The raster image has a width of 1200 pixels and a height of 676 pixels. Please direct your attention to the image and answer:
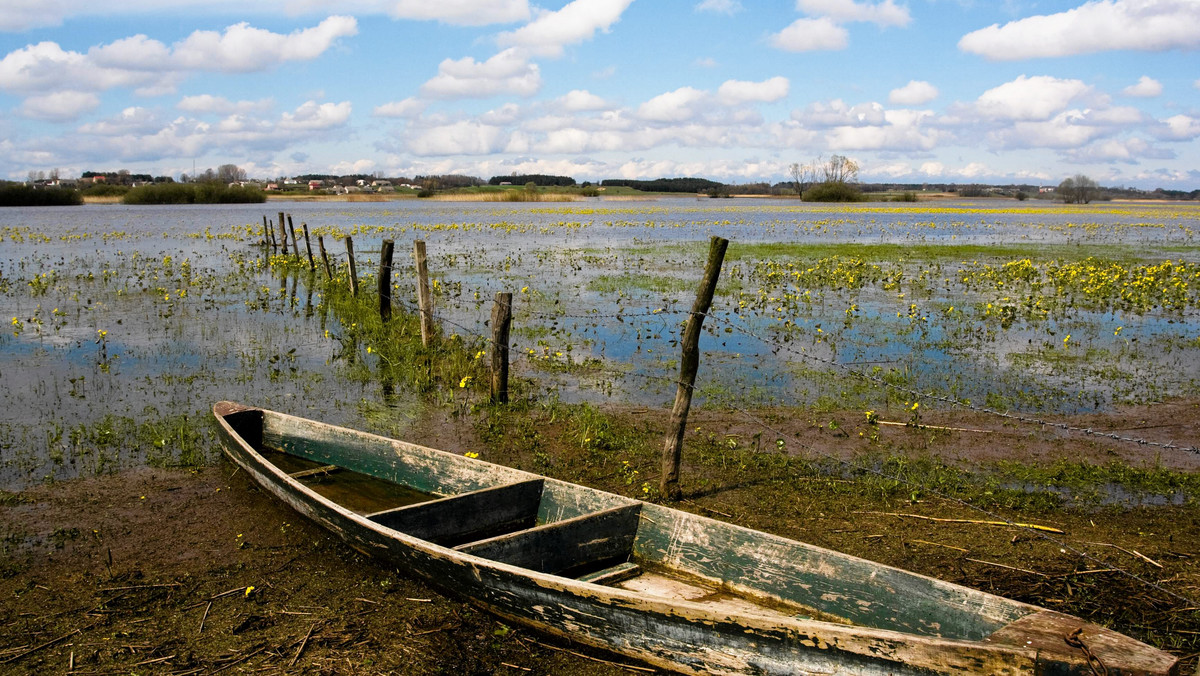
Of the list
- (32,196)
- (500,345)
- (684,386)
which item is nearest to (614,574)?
(684,386)

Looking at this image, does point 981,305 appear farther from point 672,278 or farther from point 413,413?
point 413,413

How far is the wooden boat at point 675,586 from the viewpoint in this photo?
3938 mm

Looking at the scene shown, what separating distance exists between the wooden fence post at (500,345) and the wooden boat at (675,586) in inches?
104

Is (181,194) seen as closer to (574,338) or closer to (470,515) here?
(574,338)

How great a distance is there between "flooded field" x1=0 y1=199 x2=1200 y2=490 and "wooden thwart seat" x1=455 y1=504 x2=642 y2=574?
180 inches

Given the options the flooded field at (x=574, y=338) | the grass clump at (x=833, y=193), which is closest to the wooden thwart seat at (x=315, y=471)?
the flooded field at (x=574, y=338)

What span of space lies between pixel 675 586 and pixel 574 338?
30.9 ft

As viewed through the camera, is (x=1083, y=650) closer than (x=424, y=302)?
Yes

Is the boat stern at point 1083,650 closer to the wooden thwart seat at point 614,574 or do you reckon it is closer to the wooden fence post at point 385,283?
the wooden thwart seat at point 614,574

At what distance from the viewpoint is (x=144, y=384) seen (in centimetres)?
1203

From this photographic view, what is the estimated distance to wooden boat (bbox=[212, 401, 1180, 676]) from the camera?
3.94 m

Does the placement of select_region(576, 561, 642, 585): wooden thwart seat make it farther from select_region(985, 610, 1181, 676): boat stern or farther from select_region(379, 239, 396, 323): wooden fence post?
select_region(379, 239, 396, 323): wooden fence post

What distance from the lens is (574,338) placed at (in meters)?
15.1

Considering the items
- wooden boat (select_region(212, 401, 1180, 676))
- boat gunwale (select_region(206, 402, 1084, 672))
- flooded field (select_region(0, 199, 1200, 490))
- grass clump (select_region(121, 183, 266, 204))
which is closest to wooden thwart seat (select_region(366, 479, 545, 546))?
wooden boat (select_region(212, 401, 1180, 676))
